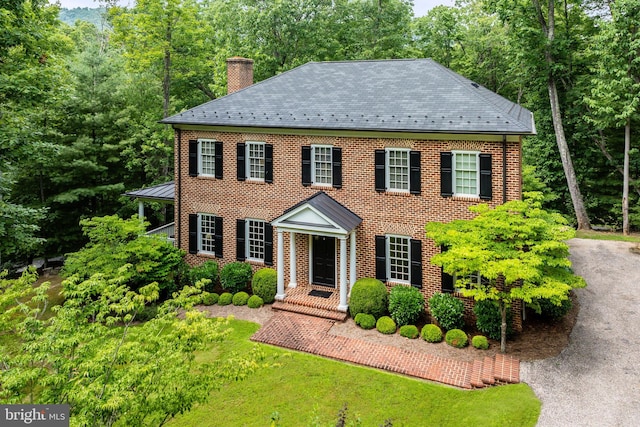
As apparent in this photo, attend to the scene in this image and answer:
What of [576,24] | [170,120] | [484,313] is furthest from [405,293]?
[576,24]

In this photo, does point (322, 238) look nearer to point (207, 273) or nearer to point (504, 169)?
point (207, 273)

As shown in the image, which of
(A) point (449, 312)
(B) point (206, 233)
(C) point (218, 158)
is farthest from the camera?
(B) point (206, 233)

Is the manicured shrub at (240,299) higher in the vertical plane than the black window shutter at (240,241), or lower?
lower

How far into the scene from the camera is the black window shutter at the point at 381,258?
16531mm

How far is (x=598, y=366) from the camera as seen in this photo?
1253cm

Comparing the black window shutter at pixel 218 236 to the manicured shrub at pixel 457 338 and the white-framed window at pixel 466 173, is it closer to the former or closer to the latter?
the white-framed window at pixel 466 173

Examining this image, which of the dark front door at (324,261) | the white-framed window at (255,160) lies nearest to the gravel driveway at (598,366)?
the dark front door at (324,261)

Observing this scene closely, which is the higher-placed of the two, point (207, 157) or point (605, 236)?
point (207, 157)

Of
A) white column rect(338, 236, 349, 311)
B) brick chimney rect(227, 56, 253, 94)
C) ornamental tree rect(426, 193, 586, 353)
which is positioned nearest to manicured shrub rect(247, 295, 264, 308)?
white column rect(338, 236, 349, 311)

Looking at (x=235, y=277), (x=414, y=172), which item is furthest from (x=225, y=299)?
(x=414, y=172)

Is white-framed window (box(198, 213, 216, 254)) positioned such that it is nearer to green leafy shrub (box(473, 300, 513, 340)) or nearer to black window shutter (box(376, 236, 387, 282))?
black window shutter (box(376, 236, 387, 282))

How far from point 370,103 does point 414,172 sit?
3444 millimetres

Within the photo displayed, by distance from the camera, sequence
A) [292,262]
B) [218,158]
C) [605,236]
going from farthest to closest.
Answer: [605,236] < [218,158] < [292,262]

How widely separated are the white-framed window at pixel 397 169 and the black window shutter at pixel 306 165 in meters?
3.11
